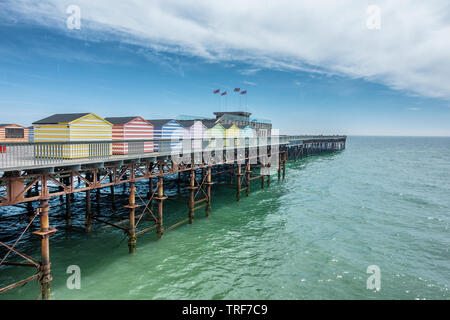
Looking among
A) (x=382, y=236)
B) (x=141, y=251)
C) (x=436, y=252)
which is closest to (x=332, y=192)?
(x=382, y=236)

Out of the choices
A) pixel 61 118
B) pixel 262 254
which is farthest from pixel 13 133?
pixel 262 254

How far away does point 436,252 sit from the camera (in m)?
18.6

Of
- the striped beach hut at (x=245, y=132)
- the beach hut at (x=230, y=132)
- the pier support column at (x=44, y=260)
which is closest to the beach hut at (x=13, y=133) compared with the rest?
the pier support column at (x=44, y=260)

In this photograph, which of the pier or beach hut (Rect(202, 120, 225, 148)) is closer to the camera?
the pier

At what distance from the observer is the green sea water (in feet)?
44.2

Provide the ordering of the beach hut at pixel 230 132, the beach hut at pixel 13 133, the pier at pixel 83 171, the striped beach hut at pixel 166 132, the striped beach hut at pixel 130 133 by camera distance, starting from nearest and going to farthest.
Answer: the pier at pixel 83 171 → the striped beach hut at pixel 130 133 → the striped beach hut at pixel 166 132 → the beach hut at pixel 13 133 → the beach hut at pixel 230 132

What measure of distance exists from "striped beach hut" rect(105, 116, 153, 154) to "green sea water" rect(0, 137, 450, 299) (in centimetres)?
627

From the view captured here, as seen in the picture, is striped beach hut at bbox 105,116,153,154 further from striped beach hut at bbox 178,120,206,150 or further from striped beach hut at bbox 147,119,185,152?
striped beach hut at bbox 178,120,206,150

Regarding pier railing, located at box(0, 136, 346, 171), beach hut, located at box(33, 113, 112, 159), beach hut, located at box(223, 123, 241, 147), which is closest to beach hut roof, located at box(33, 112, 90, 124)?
beach hut, located at box(33, 113, 112, 159)

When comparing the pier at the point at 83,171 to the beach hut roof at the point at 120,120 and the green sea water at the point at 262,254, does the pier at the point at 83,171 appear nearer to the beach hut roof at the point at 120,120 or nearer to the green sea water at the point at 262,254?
the green sea water at the point at 262,254

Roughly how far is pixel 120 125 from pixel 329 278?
16791 mm

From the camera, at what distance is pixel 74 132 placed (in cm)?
1630

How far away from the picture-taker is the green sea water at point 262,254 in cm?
1348

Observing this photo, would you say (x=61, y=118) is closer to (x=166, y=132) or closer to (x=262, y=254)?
(x=166, y=132)
